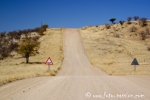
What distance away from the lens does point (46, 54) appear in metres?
53.9

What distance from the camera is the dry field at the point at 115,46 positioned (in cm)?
4618

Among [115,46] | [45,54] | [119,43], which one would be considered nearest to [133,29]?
[119,43]

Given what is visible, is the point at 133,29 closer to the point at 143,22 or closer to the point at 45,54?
the point at 143,22

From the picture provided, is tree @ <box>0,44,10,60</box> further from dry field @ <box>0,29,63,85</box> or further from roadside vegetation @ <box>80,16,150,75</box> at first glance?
roadside vegetation @ <box>80,16,150,75</box>

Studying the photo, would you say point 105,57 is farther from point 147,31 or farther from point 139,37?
point 147,31

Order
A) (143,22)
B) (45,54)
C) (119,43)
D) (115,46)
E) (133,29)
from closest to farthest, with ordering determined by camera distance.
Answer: (45,54)
(115,46)
(119,43)
(133,29)
(143,22)

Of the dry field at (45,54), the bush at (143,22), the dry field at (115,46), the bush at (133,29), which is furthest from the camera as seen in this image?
the bush at (143,22)

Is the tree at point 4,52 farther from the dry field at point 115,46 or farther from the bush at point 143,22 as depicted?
the bush at point 143,22

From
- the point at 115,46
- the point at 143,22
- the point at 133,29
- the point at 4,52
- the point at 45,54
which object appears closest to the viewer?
the point at 45,54

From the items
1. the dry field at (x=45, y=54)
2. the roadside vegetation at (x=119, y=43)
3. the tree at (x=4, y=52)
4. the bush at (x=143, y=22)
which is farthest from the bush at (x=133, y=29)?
the tree at (x=4, y=52)

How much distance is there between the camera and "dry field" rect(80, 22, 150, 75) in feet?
152

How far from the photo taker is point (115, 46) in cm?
6081

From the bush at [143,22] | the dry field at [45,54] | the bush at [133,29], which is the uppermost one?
the bush at [143,22]

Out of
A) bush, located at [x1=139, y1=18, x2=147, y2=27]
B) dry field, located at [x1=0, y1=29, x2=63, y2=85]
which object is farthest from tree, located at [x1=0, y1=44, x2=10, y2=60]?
bush, located at [x1=139, y1=18, x2=147, y2=27]
